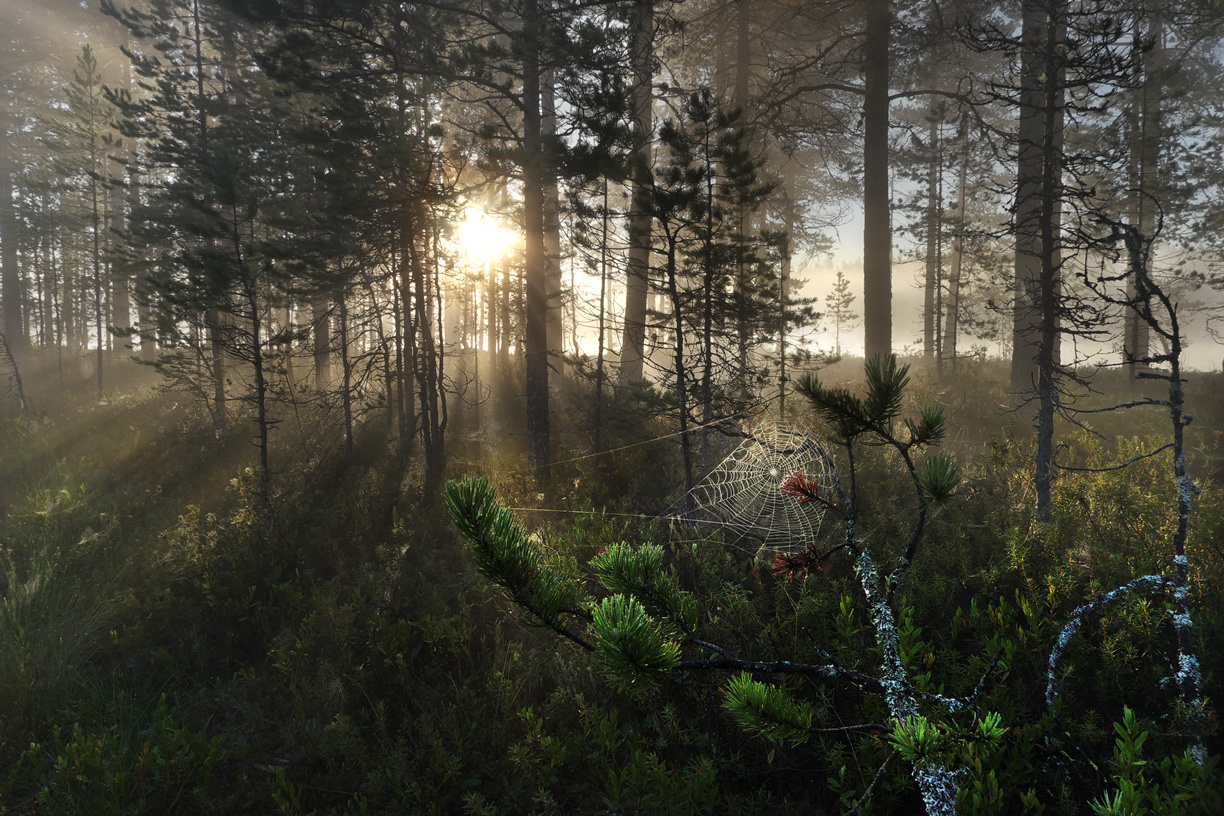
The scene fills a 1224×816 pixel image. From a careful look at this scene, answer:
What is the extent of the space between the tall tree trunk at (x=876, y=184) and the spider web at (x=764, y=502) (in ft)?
22.4

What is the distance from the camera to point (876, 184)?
39.8ft

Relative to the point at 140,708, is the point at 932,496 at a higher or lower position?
higher

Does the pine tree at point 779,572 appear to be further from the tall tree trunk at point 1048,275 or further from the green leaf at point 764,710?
the tall tree trunk at point 1048,275

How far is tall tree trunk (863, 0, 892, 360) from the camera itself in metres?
11.6

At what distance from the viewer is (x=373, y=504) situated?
9.25m

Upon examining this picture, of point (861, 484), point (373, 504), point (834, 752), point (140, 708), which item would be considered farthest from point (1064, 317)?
point (140, 708)

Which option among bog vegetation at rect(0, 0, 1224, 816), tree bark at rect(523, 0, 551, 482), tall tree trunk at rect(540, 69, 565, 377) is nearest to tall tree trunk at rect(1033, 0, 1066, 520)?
bog vegetation at rect(0, 0, 1224, 816)

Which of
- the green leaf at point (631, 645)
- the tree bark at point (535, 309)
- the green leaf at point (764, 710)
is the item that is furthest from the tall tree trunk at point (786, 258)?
the green leaf at point (631, 645)

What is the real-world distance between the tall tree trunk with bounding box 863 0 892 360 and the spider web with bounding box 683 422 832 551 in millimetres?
6814

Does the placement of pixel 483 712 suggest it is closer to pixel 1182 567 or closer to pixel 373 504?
pixel 1182 567

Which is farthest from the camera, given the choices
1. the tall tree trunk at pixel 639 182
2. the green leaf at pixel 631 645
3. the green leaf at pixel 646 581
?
the tall tree trunk at pixel 639 182

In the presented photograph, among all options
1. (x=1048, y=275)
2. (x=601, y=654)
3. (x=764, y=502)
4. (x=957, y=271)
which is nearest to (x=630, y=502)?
(x=764, y=502)

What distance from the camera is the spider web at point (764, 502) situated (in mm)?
5164

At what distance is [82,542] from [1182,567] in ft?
41.9
